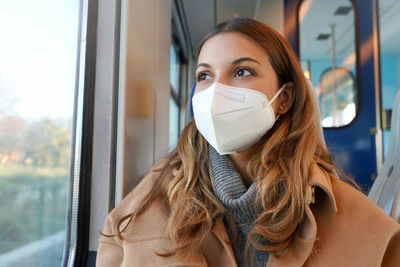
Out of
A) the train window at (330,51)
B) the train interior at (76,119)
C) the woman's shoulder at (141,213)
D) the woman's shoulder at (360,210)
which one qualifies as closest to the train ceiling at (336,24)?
the train window at (330,51)

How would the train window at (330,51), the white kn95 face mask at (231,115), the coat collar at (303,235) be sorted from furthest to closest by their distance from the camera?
1. the train window at (330,51)
2. the white kn95 face mask at (231,115)
3. the coat collar at (303,235)

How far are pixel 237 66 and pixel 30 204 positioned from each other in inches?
32.8

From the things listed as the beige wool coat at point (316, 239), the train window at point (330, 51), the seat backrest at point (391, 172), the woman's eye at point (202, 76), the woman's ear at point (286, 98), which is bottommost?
the beige wool coat at point (316, 239)

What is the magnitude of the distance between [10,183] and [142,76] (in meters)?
0.85

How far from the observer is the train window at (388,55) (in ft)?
9.86

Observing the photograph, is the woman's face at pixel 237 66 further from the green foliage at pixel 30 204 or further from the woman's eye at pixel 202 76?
the green foliage at pixel 30 204

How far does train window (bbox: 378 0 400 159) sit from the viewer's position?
9.86 ft

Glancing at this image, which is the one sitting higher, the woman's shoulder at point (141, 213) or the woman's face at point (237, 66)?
the woman's face at point (237, 66)

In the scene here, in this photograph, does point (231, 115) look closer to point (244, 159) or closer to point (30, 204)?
point (244, 159)

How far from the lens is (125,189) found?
143 cm

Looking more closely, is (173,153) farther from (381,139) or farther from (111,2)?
(381,139)

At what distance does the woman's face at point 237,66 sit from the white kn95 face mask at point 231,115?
43mm

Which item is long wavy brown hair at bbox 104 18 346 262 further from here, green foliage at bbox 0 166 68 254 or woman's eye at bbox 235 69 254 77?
green foliage at bbox 0 166 68 254

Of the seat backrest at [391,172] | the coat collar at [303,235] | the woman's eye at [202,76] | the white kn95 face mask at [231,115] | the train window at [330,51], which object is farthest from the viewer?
the train window at [330,51]
